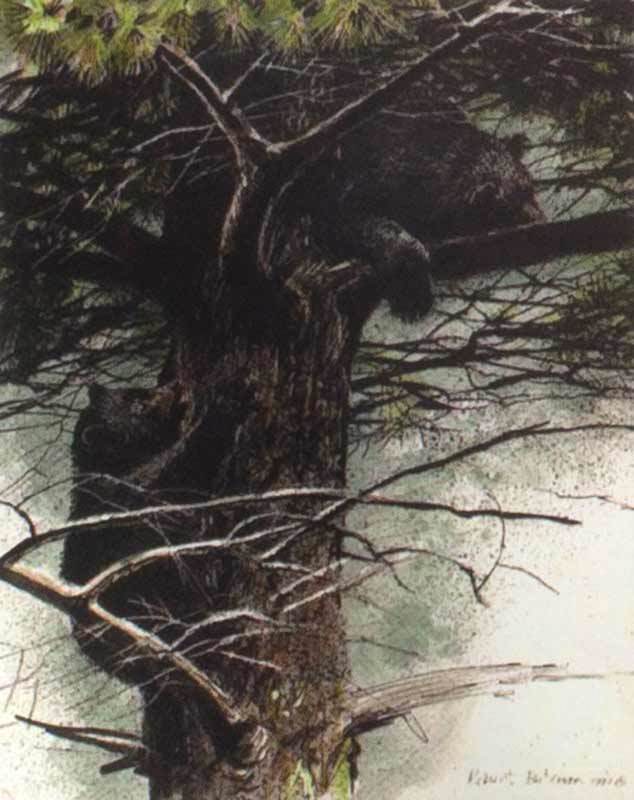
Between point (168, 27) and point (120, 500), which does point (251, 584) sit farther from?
point (168, 27)

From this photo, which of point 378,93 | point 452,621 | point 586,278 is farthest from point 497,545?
point 378,93

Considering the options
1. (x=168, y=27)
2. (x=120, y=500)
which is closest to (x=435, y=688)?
(x=120, y=500)

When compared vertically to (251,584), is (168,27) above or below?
above

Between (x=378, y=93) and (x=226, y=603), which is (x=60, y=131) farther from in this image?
(x=226, y=603)

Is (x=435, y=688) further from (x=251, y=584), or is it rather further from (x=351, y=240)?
(x=351, y=240)
